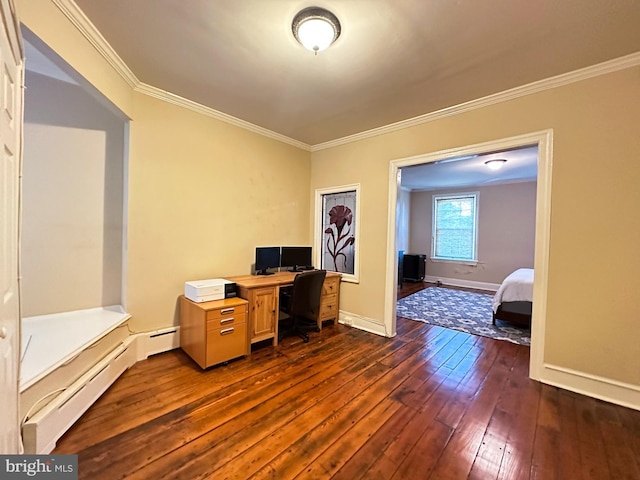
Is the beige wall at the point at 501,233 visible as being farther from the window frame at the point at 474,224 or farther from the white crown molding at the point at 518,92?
the white crown molding at the point at 518,92

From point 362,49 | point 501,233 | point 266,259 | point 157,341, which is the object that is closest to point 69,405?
point 157,341

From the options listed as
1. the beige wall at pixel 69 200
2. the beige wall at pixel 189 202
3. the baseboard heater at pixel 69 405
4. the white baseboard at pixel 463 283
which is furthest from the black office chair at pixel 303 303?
the white baseboard at pixel 463 283

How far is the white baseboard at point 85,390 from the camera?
4.96 feet

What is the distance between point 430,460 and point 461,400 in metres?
0.80

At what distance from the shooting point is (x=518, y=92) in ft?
8.48

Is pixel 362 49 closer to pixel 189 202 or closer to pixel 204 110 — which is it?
pixel 204 110

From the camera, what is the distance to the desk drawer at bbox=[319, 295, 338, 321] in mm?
3787

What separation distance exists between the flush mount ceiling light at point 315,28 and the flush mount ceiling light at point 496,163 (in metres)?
3.96

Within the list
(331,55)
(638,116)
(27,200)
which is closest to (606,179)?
(638,116)

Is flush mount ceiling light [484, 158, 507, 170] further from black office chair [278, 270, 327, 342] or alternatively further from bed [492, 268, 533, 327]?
black office chair [278, 270, 327, 342]

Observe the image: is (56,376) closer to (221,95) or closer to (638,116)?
(221,95)

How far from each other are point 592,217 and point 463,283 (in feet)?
17.4

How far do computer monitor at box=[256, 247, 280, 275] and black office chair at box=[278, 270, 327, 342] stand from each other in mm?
394

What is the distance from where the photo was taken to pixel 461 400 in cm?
220
